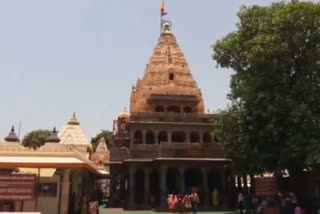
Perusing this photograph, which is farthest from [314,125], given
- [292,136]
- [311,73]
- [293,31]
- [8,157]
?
[8,157]

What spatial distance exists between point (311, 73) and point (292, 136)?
4.36m

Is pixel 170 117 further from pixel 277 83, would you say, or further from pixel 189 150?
pixel 277 83

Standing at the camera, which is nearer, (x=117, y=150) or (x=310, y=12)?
(x=310, y=12)

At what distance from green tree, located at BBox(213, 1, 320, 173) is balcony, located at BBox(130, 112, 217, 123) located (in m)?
15.5

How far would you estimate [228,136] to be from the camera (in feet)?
93.1

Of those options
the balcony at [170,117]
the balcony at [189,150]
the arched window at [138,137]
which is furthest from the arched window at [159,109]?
the balcony at [189,150]

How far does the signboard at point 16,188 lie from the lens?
16.4 metres

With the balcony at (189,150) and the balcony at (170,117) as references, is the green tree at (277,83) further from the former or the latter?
the balcony at (170,117)

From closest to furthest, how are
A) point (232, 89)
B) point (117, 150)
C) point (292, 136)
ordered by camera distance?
point (292, 136)
point (232, 89)
point (117, 150)

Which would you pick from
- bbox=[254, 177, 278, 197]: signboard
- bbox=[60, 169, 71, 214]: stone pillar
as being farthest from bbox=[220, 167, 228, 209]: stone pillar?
bbox=[60, 169, 71, 214]: stone pillar

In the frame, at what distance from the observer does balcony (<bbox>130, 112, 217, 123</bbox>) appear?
138 ft

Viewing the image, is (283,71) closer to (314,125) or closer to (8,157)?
(314,125)

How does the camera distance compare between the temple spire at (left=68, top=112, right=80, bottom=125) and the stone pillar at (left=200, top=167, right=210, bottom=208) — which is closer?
the stone pillar at (left=200, top=167, right=210, bottom=208)

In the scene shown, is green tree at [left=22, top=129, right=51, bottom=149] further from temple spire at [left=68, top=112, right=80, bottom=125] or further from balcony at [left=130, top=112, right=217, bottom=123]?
balcony at [left=130, top=112, right=217, bottom=123]
